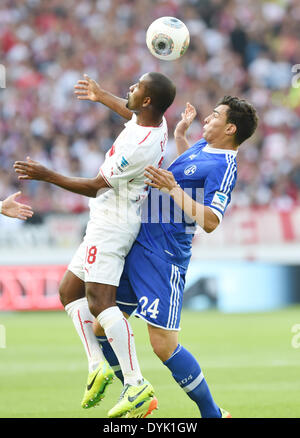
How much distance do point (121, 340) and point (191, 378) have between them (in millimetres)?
560

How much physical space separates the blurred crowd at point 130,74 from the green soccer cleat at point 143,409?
9.83m

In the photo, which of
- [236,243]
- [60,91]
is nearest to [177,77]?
[60,91]

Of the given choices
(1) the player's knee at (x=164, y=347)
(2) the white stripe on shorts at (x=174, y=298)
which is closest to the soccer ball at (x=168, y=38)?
(2) the white stripe on shorts at (x=174, y=298)

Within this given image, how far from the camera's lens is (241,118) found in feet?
19.8

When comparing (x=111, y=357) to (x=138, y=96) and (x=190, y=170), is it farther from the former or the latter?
(x=138, y=96)

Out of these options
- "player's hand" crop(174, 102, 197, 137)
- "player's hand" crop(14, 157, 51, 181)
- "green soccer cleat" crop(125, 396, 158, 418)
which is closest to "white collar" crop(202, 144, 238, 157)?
"player's hand" crop(174, 102, 197, 137)

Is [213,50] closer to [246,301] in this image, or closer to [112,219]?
[246,301]

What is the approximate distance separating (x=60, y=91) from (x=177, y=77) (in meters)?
2.64

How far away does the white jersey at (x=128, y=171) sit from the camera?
233 inches

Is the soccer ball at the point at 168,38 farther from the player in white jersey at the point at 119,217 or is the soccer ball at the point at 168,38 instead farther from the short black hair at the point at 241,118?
the short black hair at the point at 241,118

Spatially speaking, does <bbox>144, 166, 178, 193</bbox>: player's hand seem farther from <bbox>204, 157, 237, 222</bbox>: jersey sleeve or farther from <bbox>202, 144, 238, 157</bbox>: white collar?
<bbox>202, 144, 238, 157</bbox>: white collar

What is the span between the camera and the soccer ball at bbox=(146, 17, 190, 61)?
6.31m

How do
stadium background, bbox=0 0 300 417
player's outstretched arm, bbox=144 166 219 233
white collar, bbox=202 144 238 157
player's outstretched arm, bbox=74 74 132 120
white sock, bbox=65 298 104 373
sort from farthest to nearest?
stadium background, bbox=0 0 300 417 < player's outstretched arm, bbox=74 74 132 120 < white sock, bbox=65 298 104 373 < white collar, bbox=202 144 238 157 < player's outstretched arm, bbox=144 166 219 233

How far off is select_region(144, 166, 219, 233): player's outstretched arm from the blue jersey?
18cm
